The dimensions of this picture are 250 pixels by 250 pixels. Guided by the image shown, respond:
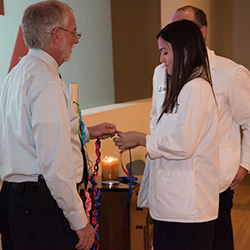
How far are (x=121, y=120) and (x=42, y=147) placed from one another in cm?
211

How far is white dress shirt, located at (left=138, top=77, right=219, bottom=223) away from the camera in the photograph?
1.37 metres

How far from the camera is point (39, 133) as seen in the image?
121 cm

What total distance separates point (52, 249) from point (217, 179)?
73 cm

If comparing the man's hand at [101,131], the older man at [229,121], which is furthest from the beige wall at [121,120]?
the older man at [229,121]

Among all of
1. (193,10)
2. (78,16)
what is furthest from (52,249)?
(78,16)

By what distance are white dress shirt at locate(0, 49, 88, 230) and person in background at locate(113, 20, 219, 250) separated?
366 mm

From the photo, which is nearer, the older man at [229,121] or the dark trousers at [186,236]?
the dark trousers at [186,236]

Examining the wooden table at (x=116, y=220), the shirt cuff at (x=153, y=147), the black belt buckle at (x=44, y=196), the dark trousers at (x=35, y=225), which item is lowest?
the wooden table at (x=116, y=220)

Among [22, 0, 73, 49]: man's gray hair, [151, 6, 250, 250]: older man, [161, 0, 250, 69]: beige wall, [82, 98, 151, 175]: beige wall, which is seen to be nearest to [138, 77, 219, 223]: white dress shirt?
[151, 6, 250, 250]: older man

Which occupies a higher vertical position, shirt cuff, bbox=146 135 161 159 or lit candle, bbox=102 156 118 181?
shirt cuff, bbox=146 135 161 159

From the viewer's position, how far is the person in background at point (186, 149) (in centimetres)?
138

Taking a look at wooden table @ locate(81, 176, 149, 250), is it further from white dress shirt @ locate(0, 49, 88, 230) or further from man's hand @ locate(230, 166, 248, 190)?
white dress shirt @ locate(0, 49, 88, 230)

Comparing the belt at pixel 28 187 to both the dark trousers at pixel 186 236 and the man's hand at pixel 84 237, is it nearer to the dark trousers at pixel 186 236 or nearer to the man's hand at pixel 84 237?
the man's hand at pixel 84 237

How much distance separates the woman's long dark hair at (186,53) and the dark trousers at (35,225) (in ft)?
2.21
